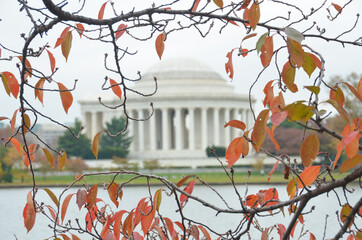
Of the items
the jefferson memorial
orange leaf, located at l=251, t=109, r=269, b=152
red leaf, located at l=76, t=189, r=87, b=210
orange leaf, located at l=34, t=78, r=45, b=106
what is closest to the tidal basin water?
red leaf, located at l=76, t=189, r=87, b=210

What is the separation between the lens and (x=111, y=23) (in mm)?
4168

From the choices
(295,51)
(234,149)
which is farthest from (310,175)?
(295,51)

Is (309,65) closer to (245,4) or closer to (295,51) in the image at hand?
(295,51)

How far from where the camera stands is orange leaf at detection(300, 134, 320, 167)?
3.49 m

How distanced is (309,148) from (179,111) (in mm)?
87572

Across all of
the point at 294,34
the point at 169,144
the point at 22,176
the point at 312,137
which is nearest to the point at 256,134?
the point at 312,137

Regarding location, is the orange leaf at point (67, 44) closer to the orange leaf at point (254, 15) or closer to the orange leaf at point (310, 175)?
the orange leaf at point (254, 15)

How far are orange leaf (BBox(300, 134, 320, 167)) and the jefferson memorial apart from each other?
81.5 meters

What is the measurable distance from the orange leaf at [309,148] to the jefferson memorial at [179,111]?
81462 millimetres

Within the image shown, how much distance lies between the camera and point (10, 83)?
472 cm

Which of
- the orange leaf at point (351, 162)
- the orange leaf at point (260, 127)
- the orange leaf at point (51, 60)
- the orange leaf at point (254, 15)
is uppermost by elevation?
the orange leaf at point (254, 15)

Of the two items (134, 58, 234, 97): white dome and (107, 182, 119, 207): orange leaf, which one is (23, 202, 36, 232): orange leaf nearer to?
(107, 182, 119, 207): orange leaf

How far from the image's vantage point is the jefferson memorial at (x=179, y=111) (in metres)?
89.4

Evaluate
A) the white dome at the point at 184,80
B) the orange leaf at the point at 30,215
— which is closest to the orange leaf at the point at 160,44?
the orange leaf at the point at 30,215
